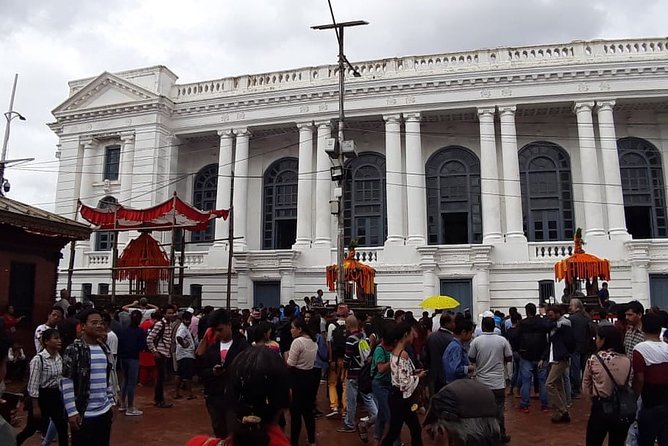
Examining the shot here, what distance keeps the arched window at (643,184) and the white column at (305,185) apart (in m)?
14.2

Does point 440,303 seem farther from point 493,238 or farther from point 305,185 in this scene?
point 305,185

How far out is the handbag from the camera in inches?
191

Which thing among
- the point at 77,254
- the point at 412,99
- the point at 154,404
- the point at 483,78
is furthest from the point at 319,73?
the point at 154,404

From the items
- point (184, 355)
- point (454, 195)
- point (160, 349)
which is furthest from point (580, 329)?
point (454, 195)

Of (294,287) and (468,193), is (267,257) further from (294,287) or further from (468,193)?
(468,193)

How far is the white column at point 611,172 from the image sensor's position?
69.7 ft

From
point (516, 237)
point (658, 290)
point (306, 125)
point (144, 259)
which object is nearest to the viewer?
point (144, 259)

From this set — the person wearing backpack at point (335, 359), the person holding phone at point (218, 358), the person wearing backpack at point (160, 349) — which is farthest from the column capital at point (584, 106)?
the person holding phone at point (218, 358)

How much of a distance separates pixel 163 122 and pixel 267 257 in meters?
8.82

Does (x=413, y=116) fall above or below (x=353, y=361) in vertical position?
above

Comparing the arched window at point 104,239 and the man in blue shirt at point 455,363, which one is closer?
the man in blue shirt at point 455,363

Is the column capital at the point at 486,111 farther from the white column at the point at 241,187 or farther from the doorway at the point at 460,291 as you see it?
the white column at the point at 241,187

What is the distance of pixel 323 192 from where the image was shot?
24344 millimetres

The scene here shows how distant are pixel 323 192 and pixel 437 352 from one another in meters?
17.3
